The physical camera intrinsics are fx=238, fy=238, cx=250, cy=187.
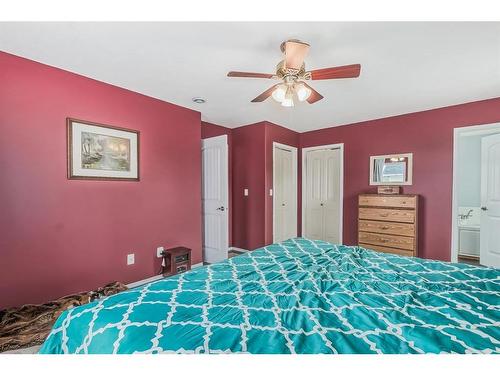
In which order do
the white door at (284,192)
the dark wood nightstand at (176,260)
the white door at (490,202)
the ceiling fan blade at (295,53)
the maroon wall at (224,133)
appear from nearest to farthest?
1. the ceiling fan blade at (295,53)
2. the dark wood nightstand at (176,260)
3. the white door at (490,202)
4. the maroon wall at (224,133)
5. the white door at (284,192)

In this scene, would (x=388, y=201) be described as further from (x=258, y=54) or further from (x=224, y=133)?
(x=224, y=133)

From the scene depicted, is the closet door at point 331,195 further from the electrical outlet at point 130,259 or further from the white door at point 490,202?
the electrical outlet at point 130,259

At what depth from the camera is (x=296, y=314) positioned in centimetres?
107

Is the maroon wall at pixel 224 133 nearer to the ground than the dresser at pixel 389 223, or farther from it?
farther from it

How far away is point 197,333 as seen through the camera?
0.91 metres

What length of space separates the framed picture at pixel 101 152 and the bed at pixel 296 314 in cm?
170

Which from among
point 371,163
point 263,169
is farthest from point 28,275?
point 371,163

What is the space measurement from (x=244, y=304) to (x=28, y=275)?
2.14 m

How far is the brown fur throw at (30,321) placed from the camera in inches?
66.9

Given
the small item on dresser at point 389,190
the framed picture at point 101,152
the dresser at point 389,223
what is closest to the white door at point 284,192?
the dresser at point 389,223

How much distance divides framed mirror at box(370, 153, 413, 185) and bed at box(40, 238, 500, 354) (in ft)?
7.77

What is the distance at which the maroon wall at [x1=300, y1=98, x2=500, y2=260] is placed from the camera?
10.6 feet

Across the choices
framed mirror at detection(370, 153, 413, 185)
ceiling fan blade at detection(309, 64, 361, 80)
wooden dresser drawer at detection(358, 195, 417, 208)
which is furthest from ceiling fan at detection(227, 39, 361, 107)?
framed mirror at detection(370, 153, 413, 185)

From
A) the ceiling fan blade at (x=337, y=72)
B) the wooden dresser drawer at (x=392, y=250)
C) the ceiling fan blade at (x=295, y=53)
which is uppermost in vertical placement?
the ceiling fan blade at (x=295, y=53)
